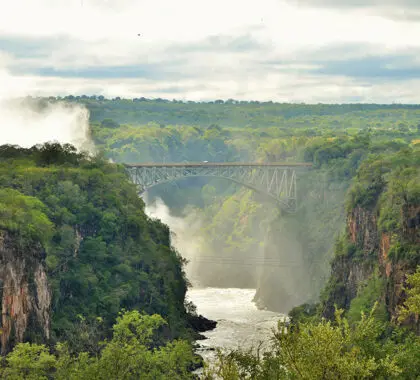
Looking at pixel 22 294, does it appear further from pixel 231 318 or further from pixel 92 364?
pixel 231 318

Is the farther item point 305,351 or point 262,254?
point 262,254

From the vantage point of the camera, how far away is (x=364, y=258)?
99.4 metres

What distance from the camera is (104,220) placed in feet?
308

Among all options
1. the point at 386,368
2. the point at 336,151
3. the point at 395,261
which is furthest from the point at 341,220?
the point at 386,368

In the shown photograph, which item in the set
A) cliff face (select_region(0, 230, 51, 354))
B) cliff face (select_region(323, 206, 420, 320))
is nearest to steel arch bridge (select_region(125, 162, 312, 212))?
cliff face (select_region(323, 206, 420, 320))

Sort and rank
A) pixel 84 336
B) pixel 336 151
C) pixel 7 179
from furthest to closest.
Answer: pixel 336 151, pixel 7 179, pixel 84 336

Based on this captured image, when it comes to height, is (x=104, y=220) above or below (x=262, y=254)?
above

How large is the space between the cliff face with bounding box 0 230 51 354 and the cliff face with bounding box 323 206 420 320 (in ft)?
83.0

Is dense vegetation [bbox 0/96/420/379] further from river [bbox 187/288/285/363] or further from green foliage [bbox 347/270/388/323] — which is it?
river [bbox 187/288/285/363]

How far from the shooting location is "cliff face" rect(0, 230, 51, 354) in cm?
6794

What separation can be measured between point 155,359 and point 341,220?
7008cm

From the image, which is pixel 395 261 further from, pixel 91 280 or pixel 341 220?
pixel 341 220

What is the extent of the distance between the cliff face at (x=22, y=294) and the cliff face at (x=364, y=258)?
25302 millimetres

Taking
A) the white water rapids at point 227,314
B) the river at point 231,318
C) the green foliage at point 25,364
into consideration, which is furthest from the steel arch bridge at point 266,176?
the green foliage at point 25,364
